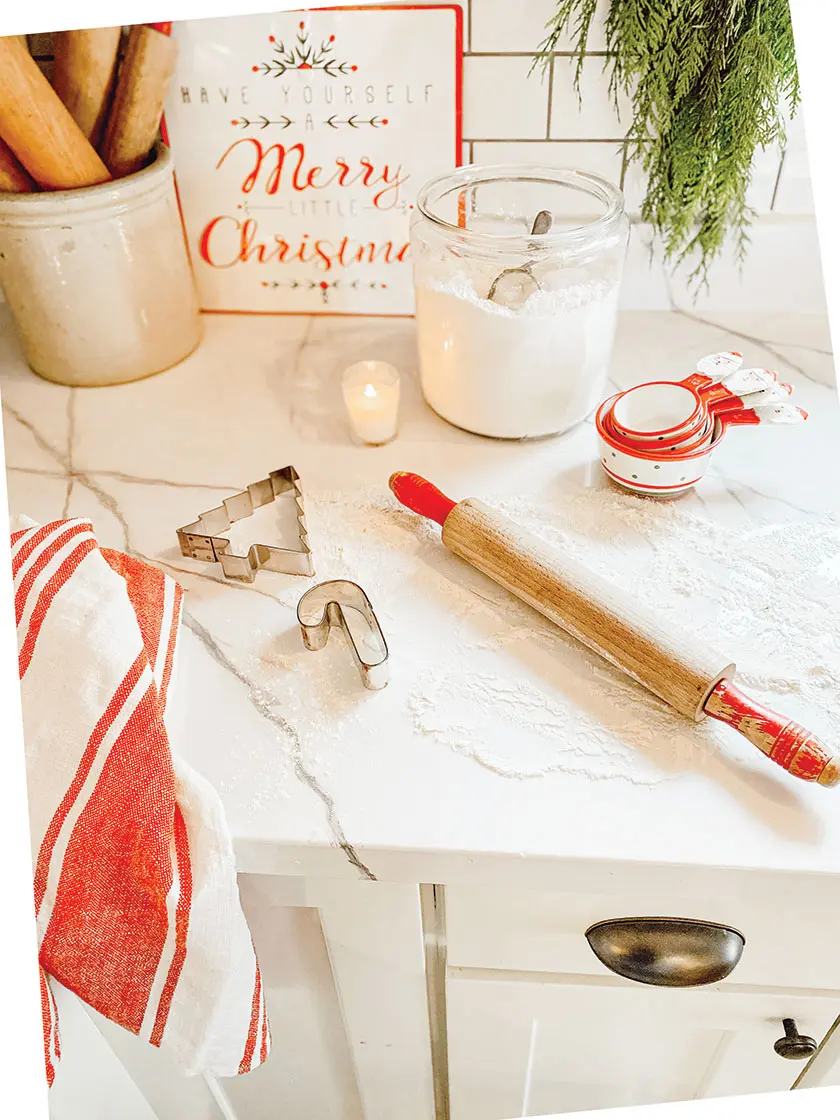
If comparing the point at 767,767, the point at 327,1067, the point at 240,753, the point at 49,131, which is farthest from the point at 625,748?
the point at 49,131

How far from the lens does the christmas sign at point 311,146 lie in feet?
2.46

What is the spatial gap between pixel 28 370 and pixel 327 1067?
0.67 m

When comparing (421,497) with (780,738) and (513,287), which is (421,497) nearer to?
(513,287)

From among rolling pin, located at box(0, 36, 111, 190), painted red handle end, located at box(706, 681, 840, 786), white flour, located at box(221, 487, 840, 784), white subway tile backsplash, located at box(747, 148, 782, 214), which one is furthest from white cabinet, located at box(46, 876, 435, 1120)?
white subway tile backsplash, located at box(747, 148, 782, 214)

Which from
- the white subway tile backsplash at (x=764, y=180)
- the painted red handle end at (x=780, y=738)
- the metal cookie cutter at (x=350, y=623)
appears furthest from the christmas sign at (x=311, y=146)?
the painted red handle end at (x=780, y=738)

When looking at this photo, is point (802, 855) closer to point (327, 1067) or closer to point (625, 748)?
point (625, 748)

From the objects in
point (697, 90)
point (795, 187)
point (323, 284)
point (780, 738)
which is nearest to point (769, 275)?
point (795, 187)

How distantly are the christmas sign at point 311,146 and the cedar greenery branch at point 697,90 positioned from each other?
4.9 inches

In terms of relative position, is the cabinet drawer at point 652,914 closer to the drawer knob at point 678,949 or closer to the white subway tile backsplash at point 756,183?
the drawer knob at point 678,949

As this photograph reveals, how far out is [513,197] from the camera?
78cm

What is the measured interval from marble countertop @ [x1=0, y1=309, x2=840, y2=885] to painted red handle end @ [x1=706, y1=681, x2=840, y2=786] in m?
0.02

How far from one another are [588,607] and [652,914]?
19cm

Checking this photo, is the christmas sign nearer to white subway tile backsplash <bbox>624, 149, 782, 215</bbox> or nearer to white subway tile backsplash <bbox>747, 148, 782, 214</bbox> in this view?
white subway tile backsplash <bbox>624, 149, 782, 215</bbox>

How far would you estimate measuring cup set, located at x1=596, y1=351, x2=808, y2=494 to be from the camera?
2.12ft
